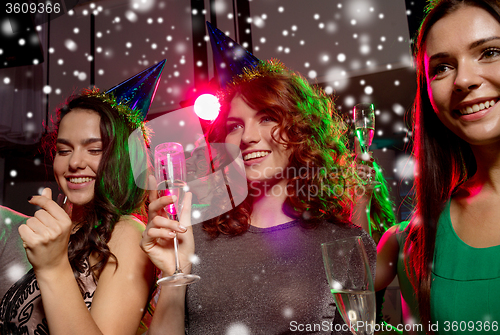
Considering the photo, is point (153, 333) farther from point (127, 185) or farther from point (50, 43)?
point (50, 43)

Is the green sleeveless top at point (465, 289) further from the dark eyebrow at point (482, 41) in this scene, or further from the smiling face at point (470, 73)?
the dark eyebrow at point (482, 41)

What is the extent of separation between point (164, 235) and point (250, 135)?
1.80ft

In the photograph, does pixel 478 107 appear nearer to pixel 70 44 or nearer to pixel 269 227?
pixel 269 227

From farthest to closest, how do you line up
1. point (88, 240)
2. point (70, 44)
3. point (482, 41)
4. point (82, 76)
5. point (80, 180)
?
point (82, 76)
point (70, 44)
point (80, 180)
point (88, 240)
point (482, 41)

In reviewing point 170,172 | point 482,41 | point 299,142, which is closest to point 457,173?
point 482,41

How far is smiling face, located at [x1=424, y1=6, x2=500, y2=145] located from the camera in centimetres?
98

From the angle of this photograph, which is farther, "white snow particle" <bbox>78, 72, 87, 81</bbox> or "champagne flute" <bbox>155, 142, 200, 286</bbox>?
"white snow particle" <bbox>78, 72, 87, 81</bbox>

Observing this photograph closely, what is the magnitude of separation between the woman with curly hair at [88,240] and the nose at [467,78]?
117 cm

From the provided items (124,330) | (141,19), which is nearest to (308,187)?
(124,330)

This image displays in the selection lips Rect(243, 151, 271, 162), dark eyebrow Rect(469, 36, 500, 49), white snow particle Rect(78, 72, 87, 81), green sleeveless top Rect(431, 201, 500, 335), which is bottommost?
green sleeveless top Rect(431, 201, 500, 335)

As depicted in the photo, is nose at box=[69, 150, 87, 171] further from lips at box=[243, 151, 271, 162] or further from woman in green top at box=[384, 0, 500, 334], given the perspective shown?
woman in green top at box=[384, 0, 500, 334]

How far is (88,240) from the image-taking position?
4.57 ft

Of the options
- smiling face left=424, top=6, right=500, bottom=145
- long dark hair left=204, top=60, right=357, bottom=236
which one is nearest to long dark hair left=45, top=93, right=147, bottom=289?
long dark hair left=204, top=60, right=357, bottom=236

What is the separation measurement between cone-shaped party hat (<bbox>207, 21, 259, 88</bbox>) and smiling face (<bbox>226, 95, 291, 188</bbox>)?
0.22 meters
